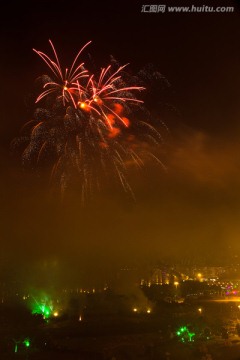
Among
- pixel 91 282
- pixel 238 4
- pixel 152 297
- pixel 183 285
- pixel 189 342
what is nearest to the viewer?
pixel 238 4

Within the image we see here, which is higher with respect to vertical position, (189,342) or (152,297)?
(152,297)

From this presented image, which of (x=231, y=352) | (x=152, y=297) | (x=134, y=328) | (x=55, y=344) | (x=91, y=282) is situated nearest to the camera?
(x=231, y=352)

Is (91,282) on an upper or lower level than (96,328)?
upper

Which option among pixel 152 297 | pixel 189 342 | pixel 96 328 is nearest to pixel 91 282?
pixel 152 297

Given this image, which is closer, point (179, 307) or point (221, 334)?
point (221, 334)

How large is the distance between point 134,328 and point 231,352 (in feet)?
43.9

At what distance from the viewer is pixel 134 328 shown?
3391 cm

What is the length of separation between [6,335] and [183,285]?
47284 mm

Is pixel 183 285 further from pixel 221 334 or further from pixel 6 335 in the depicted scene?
pixel 6 335

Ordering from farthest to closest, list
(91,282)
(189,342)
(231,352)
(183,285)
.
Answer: (183,285), (91,282), (189,342), (231,352)

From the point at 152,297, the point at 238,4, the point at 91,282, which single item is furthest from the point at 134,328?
the point at 238,4

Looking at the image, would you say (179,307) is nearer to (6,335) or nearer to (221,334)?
(221,334)

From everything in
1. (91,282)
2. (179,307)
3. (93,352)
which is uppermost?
(91,282)

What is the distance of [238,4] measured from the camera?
13.6ft
